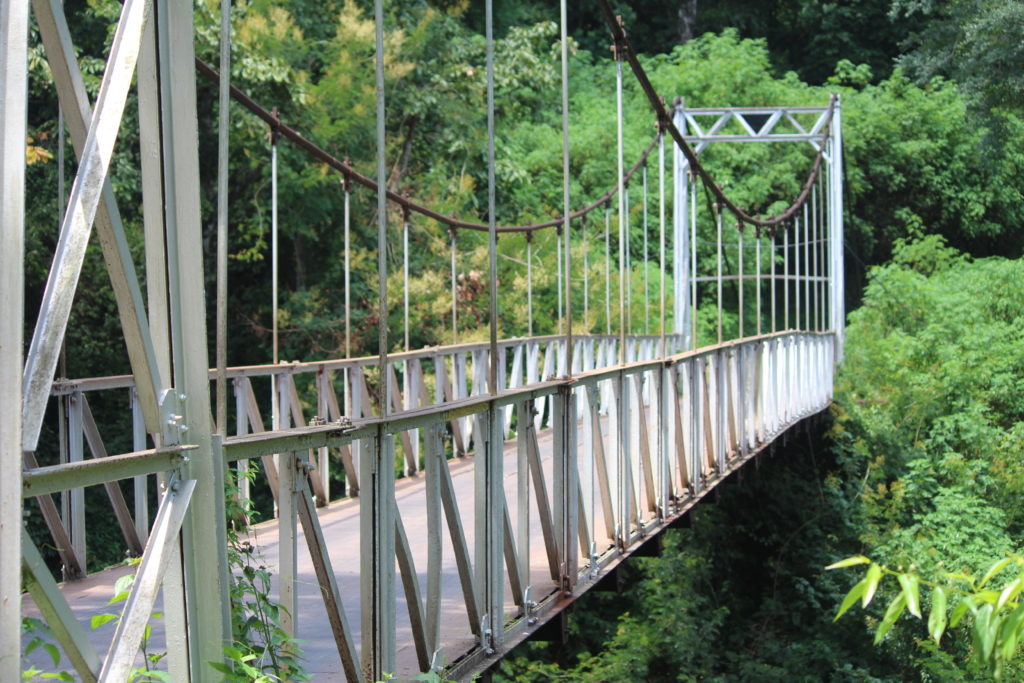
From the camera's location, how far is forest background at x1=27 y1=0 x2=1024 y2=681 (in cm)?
1166

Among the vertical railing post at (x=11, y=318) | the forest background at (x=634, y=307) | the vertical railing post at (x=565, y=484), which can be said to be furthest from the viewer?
the forest background at (x=634, y=307)

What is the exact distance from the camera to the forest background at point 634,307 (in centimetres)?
1166

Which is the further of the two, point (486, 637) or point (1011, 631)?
point (486, 637)

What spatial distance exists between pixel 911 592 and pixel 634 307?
675 inches

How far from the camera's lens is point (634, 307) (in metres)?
18.5

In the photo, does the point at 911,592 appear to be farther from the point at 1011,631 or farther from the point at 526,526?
the point at 526,526

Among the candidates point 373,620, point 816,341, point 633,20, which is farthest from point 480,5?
point 373,620

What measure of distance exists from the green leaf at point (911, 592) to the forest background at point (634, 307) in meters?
7.91

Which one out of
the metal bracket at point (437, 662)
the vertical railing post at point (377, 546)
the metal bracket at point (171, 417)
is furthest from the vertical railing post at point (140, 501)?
the metal bracket at point (171, 417)

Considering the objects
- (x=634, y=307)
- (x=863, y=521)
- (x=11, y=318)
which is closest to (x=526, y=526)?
(x=11, y=318)

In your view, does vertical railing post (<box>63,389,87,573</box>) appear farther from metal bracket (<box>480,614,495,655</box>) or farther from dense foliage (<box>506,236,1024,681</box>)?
dense foliage (<box>506,236,1024,681</box>)

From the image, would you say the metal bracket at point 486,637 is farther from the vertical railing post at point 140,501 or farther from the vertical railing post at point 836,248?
the vertical railing post at point 836,248

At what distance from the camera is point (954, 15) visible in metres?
16.7

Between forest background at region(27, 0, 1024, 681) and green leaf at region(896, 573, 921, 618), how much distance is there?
7912mm
